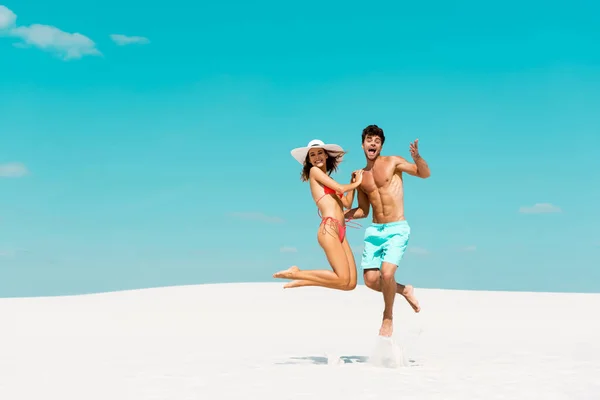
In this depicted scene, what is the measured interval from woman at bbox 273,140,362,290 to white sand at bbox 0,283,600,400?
972mm

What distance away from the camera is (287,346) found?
34.3 ft

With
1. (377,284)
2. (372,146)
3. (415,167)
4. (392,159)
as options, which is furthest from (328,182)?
(377,284)

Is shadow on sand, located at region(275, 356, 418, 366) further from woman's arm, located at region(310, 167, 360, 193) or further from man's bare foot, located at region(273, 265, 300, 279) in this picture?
woman's arm, located at region(310, 167, 360, 193)

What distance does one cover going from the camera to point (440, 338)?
11523 mm

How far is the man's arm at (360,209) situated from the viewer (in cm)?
862

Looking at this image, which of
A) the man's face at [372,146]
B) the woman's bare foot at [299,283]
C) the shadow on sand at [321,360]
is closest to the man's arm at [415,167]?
the man's face at [372,146]

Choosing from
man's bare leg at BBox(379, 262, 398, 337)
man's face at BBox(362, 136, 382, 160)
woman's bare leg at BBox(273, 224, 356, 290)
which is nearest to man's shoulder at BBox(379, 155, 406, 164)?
man's face at BBox(362, 136, 382, 160)

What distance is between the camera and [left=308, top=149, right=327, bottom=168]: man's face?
844 cm

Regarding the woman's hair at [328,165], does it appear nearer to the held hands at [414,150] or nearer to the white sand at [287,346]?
the held hands at [414,150]

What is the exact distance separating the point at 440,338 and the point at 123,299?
946 centimetres

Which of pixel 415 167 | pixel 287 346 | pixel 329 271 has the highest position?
pixel 415 167

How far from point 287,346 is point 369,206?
2.89 metres

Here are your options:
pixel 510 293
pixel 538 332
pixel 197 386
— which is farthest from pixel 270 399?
pixel 510 293

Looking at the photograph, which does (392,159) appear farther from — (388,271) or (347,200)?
(388,271)
